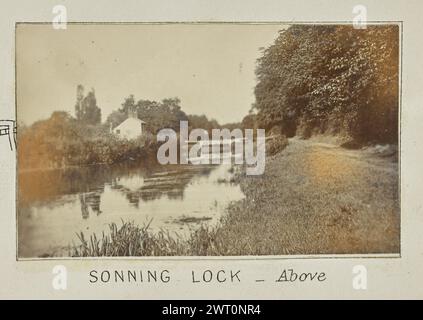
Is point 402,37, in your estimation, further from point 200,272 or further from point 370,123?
point 200,272

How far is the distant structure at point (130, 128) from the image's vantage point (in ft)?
10.9

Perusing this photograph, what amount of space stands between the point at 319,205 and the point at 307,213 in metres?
0.09

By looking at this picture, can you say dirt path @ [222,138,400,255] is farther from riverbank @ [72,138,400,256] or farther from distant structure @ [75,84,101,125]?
distant structure @ [75,84,101,125]

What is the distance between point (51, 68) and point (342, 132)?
191cm

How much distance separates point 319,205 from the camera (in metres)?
A: 3.35

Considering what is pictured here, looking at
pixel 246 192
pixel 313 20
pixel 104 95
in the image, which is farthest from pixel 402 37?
pixel 104 95

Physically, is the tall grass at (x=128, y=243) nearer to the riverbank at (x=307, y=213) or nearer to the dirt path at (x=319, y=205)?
the riverbank at (x=307, y=213)

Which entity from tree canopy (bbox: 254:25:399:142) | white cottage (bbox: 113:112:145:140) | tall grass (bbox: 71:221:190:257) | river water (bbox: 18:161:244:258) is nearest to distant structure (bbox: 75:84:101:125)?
white cottage (bbox: 113:112:145:140)

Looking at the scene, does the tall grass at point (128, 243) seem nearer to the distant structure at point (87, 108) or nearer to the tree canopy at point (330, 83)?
the distant structure at point (87, 108)

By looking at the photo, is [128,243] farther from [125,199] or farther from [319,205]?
[319,205]

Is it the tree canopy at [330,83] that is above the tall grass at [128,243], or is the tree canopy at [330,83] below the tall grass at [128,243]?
above

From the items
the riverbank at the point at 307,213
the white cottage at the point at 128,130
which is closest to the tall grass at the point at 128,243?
the riverbank at the point at 307,213

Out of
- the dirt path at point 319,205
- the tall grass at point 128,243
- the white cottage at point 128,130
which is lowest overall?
the tall grass at point 128,243

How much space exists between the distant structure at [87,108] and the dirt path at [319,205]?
1.03 m
